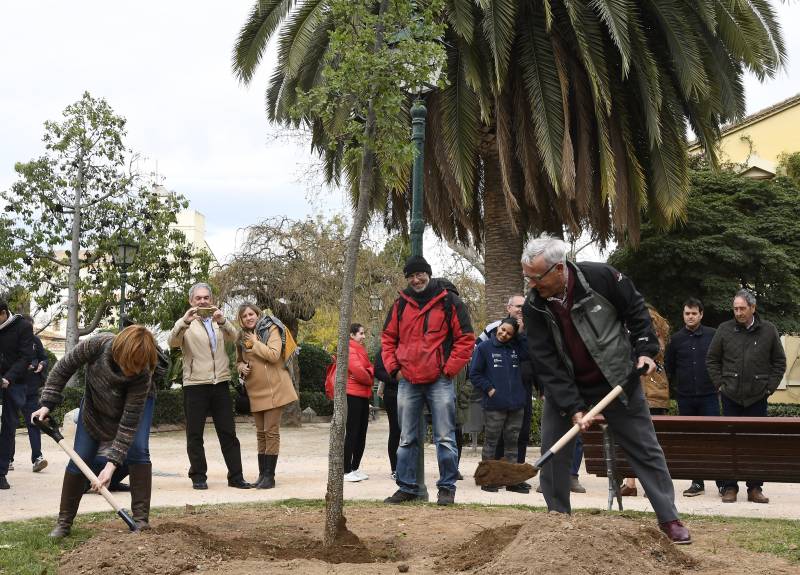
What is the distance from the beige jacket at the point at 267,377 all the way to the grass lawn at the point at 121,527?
1648 mm

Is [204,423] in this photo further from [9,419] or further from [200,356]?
[9,419]

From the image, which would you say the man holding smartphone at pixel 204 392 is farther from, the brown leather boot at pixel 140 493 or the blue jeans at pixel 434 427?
the brown leather boot at pixel 140 493

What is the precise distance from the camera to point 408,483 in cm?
805

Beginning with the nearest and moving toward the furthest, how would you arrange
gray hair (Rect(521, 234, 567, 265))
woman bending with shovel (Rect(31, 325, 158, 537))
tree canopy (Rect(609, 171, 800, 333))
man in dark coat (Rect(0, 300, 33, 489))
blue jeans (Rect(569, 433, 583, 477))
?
1. gray hair (Rect(521, 234, 567, 265))
2. woman bending with shovel (Rect(31, 325, 158, 537))
3. blue jeans (Rect(569, 433, 583, 477))
4. man in dark coat (Rect(0, 300, 33, 489))
5. tree canopy (Rect(609, 171, 800, 333))

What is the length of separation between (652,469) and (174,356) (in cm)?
1673

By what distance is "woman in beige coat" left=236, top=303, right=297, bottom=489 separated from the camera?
9.29 metres

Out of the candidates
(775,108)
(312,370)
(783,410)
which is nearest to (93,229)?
(312,370)

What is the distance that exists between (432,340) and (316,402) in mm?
17691

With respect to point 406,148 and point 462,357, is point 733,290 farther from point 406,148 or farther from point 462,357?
point 406,148

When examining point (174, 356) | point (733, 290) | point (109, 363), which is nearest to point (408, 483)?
point (109, 363)

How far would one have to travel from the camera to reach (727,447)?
26.1ft

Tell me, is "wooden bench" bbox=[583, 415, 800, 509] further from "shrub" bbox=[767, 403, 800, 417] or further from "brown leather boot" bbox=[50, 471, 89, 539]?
"shrub" bbox=[767, 403, 800, 417]

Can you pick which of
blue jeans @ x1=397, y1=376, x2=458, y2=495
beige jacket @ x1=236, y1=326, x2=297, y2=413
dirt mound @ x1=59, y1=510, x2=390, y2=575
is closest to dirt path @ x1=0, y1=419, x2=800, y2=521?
blue jeans @ x1=397, y1=376, x2=458, y2=495

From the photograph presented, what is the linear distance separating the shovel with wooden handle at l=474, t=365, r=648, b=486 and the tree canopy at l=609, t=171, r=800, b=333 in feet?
60.2
